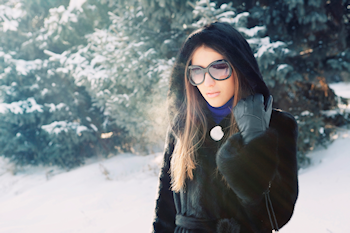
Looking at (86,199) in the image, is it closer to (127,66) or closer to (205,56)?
(127,66)

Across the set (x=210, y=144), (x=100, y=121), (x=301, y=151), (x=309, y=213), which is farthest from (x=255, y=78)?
(x=100, y=121)

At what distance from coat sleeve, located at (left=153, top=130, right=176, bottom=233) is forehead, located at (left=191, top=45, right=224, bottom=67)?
23.8 inches

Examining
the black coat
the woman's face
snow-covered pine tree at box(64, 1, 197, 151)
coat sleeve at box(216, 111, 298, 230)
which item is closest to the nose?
the woman's face

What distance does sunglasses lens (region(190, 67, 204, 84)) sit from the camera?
129cm

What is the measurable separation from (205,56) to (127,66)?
378 cm

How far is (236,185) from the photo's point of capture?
40.7 inches

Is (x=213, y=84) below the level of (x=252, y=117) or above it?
above

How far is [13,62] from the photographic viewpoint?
6715 mm

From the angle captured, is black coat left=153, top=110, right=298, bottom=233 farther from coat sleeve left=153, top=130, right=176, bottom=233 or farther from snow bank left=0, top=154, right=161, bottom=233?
snow bank left=0, top=154, right=161, bottom=233

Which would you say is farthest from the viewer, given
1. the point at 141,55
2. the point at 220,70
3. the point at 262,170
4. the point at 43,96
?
the point at 43,96

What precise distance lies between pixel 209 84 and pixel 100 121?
6.75 m

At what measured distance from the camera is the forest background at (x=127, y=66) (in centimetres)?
382

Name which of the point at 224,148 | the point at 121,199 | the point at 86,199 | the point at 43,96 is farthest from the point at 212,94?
the point at 43,96

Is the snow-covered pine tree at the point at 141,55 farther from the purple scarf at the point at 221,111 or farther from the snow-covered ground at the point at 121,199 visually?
the purple scarf at the point at 221,111
